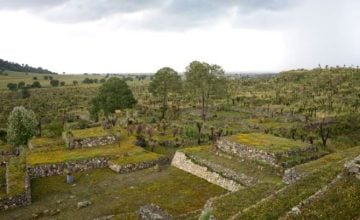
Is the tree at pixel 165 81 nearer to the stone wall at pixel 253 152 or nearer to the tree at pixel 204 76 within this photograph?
the tree at pixel 204 76

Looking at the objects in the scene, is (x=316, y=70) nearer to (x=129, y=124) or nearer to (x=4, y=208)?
(x=129, y=124)

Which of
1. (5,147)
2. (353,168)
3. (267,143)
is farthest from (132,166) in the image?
(353,168)

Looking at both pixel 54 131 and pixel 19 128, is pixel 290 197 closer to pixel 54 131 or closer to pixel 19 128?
pixel 54 131

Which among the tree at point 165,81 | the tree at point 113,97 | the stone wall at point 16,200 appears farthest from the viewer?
the tree at point 165,81

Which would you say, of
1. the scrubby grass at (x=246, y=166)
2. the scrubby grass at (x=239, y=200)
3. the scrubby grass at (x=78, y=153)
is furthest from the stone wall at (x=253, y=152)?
the scrubby grass at (x=78, y=153)

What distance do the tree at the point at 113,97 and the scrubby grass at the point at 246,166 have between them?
2931cm

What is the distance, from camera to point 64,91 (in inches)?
4943

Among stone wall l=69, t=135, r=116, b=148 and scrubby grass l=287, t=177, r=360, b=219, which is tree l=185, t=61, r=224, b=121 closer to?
stone wall l=69, t=135, r=116, b=148

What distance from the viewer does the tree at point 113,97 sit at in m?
62.0

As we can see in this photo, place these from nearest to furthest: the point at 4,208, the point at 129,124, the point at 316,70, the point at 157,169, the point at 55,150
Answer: the point at 4,208 < the point at 157,169 < the point at 55,150 < the point at 129,124 < the point at 316,70

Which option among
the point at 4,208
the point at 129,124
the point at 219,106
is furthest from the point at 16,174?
the point at 219,106

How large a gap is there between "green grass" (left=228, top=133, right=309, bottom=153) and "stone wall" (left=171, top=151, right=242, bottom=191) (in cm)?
408

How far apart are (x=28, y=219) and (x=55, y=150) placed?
14.5m

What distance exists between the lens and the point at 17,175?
3109 centimetres
